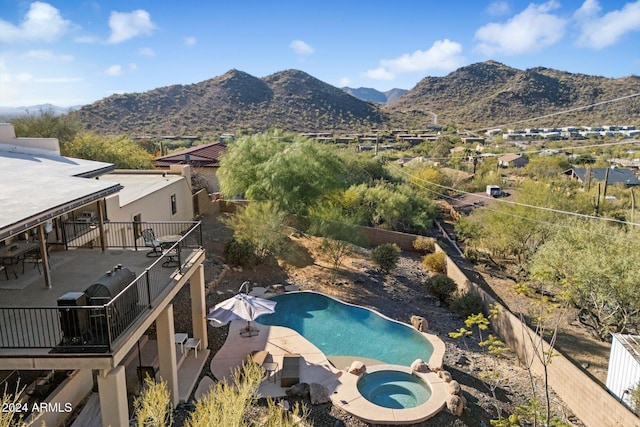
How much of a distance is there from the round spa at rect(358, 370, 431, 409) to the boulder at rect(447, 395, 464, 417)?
0.80m

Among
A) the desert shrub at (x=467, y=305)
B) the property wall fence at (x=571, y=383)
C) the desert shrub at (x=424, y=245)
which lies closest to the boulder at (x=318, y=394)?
the property wall fence at (x=571, y=383)

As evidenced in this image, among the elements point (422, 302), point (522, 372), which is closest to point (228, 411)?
point (522, 372)

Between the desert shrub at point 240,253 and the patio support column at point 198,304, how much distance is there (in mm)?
6863

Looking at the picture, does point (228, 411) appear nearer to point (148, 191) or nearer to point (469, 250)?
point (148, 191)

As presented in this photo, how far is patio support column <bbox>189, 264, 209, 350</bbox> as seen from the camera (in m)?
12.8

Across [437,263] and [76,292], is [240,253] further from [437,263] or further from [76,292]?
[76,292]

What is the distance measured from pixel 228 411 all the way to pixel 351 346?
950 cm

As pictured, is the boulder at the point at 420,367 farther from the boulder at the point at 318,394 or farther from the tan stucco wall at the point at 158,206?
the tan stucco wall at the point at 158,206

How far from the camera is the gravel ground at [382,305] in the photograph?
35.8 ft

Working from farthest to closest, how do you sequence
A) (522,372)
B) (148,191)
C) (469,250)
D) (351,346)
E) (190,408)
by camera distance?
(469,250) < (148,191) < (351,346) < (522,372) < (190,408)

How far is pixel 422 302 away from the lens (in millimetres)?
19781

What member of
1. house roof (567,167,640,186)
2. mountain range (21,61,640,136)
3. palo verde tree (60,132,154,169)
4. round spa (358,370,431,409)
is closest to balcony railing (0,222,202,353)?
round spa (358,370,431,409)

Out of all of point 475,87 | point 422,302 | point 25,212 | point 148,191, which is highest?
point 475,87

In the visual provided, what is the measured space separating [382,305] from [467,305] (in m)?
3.66
